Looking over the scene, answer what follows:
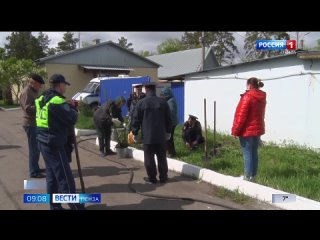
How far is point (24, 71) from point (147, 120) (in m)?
22.3

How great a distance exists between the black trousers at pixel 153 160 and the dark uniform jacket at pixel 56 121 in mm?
2111

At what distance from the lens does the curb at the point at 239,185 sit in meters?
5.33

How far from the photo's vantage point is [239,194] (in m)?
5.98

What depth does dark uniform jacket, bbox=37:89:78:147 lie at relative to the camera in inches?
192

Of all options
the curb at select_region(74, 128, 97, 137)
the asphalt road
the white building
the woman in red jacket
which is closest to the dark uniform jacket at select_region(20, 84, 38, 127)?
the asphalt road

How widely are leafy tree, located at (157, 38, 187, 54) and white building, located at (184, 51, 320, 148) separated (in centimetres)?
4826

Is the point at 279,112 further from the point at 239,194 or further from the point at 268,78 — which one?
the point at 239,194

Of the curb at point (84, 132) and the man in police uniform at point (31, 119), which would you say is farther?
the curb at point (84, 132)

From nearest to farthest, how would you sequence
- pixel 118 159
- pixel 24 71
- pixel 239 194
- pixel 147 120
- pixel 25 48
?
pixel 239 194
pixel 147 120
pixel 118 159
pixel 24 71
pixel 25 48

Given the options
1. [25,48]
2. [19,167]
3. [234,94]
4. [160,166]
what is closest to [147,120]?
[160,166]

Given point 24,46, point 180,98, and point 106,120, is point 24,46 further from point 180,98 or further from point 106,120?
point 106,120

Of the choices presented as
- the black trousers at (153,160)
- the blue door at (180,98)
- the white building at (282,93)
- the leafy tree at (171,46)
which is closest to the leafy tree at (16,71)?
the blue door at (180,98)

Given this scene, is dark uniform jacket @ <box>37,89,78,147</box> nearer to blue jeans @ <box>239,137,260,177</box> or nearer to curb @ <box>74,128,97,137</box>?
blue jeans @ <box>239,137,260,177</box>

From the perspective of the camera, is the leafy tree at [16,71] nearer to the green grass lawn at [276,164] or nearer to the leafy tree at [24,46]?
the green grass lawn at [276,164]
